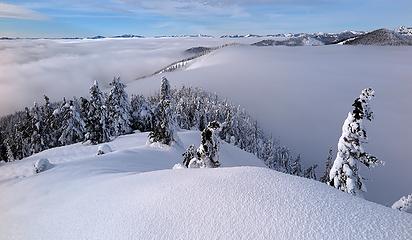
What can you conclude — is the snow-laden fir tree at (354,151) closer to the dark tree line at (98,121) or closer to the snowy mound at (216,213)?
the snowy mound at (216,213)

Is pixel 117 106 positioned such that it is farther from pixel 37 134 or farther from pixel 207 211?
pixel 207 211

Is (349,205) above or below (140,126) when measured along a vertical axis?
above

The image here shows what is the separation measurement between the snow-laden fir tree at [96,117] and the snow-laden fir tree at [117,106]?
3.94m

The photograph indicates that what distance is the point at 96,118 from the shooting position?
5112 cm

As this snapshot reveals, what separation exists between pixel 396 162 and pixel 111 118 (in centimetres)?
11944

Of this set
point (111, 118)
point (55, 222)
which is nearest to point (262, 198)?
point (55, 222)

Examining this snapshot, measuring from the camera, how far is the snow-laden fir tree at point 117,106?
55156 mm

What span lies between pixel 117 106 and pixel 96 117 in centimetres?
555

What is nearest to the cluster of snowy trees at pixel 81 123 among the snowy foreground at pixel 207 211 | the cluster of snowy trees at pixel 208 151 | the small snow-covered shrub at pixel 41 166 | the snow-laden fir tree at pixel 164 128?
the snow-laden fir tree at pixel 164 128

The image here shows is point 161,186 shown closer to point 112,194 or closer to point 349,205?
point 112,194

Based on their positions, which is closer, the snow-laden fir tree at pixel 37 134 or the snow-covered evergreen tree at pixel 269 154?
the snow-laden fir tree at pixel 37 134

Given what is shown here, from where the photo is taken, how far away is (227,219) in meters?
7.61

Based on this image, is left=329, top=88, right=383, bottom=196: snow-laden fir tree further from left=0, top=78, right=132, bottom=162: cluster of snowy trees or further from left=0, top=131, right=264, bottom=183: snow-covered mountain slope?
left=0, top=78, right=132, bottom=162: cluster of snowy trees

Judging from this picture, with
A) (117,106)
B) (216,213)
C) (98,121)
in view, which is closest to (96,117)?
(98,121)
